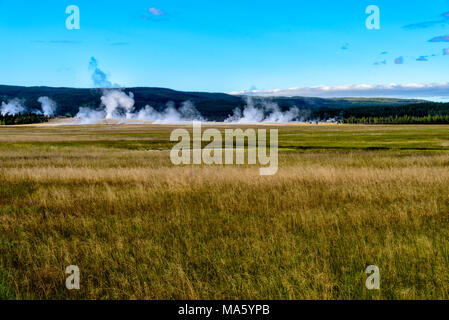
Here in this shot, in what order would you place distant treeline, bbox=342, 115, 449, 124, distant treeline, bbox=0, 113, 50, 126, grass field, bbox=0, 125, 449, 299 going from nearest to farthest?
grass field, bbox=0, 125, 449, 299 < distant treeline, bbox=0, 113, 50, 126 < distant treeline, bbox=342, 115, 449, 124

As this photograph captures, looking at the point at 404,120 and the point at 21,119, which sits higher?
the point at 21,119

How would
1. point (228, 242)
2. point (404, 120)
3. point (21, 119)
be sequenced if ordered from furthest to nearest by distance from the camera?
point (404, 120) → point (21, 119) → point (228, 242)

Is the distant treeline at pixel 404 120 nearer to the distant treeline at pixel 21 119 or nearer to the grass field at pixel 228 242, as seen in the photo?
the distant treeline at pixel 21 119

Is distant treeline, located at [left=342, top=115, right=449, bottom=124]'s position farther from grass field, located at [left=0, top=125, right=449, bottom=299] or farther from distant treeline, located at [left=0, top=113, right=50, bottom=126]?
grass field, located at [left=0, top=125, right=449, bottom=299]

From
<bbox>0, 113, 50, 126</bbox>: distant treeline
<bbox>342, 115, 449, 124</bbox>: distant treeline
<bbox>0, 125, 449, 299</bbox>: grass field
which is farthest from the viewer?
<bbox>342, 115, 449, 124</bbox>: distant treeline

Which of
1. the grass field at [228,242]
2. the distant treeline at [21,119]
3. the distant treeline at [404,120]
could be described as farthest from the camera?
the distant treeline at [404,120]

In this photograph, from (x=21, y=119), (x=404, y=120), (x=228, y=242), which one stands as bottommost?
(x=228, y=242)

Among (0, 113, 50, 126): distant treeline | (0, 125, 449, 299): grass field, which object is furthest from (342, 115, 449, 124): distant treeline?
(0, 125, 449, 299): grass field

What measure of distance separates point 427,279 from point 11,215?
31.5 feet

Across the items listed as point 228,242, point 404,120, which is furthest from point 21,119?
point 404,120

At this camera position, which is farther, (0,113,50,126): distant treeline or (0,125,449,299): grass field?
(0,113,50,126): distant treeline

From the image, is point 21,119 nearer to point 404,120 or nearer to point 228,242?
point 228,242

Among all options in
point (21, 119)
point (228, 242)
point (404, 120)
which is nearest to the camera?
point (228, 242)

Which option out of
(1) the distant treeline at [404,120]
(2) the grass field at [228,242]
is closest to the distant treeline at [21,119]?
(1) the distant treeline at [404,120]
